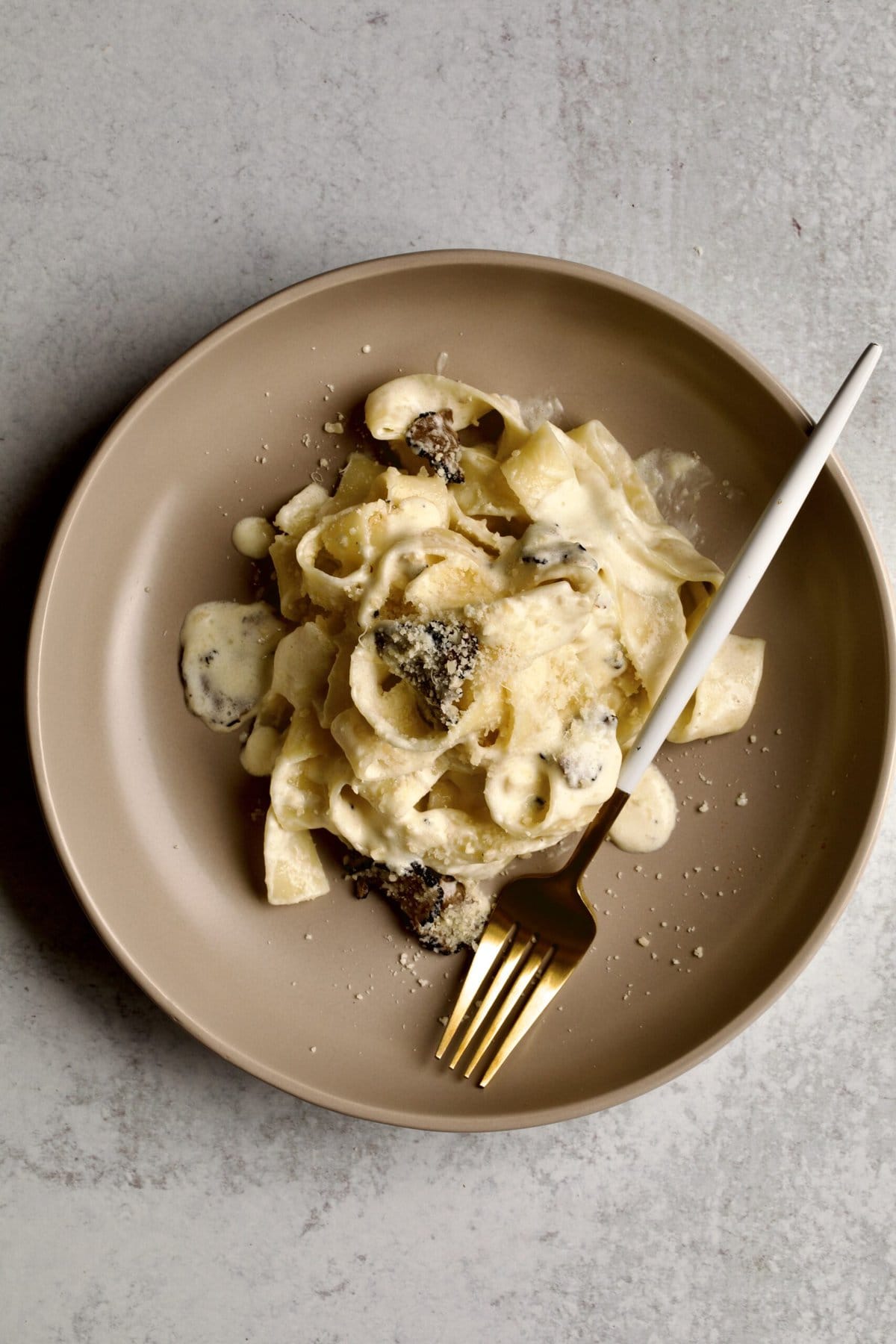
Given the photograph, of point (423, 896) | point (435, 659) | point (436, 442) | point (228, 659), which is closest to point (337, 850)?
point (423, 896)

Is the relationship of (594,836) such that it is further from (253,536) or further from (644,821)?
(253,536)

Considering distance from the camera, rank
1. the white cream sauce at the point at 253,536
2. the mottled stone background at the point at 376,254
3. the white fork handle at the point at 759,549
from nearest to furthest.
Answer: the white fork handle at the point at 759,549
the white cream sauce at the point at 253,536
the mottled stone background at the point at 376,254

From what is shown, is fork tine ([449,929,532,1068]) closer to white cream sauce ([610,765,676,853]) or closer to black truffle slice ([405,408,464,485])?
white cream sauce ([610,765,676,853])

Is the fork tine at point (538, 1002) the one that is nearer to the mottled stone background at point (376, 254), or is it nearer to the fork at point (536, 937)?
the fork at point (536, 937)

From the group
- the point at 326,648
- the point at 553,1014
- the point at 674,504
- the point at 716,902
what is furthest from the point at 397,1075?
the point at 674,504

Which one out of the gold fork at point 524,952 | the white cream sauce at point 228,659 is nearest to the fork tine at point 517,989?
the gold fork at point 524,952

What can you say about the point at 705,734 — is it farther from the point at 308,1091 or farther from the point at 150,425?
the point at 150,425
